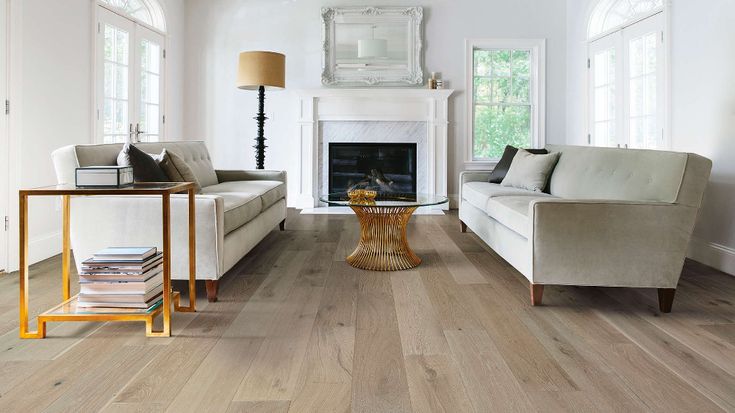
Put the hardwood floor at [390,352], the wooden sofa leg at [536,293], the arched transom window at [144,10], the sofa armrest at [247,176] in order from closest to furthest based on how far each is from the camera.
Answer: the hardwood floor at [390,352] → the wooden sofa leg at [536,293] → the sofa armrest at [247,176] → the arched transom window at [144,10]

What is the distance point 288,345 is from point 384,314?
0.57m

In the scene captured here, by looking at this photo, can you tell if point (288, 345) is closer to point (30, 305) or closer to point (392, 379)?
point (392, 379)

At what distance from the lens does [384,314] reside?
8.18ft

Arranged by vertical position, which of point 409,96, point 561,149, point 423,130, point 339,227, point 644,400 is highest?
point 409,96

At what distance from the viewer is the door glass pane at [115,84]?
15.5 feet

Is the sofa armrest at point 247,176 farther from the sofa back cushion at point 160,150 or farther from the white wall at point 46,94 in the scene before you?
the white wall at point 46,94

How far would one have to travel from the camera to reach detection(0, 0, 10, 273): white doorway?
129 inches

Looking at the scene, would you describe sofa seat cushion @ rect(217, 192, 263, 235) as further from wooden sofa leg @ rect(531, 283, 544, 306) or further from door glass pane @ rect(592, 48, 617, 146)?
door glass pane @ rect(592, 48, 617, 146)

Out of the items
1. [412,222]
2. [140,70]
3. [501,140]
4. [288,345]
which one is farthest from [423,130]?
[288,345]

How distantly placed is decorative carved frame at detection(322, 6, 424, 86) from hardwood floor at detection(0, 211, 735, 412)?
3.75 meters

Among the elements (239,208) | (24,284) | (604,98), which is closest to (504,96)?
(604,98)

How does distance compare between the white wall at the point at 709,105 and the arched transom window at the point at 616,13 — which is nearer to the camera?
the white wall at the point at 709,105

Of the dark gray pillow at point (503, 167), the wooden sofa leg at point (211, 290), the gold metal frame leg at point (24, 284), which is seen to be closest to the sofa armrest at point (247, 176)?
the dark gray pillow at point (503, 167)

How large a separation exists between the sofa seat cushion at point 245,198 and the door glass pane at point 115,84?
1312mm
